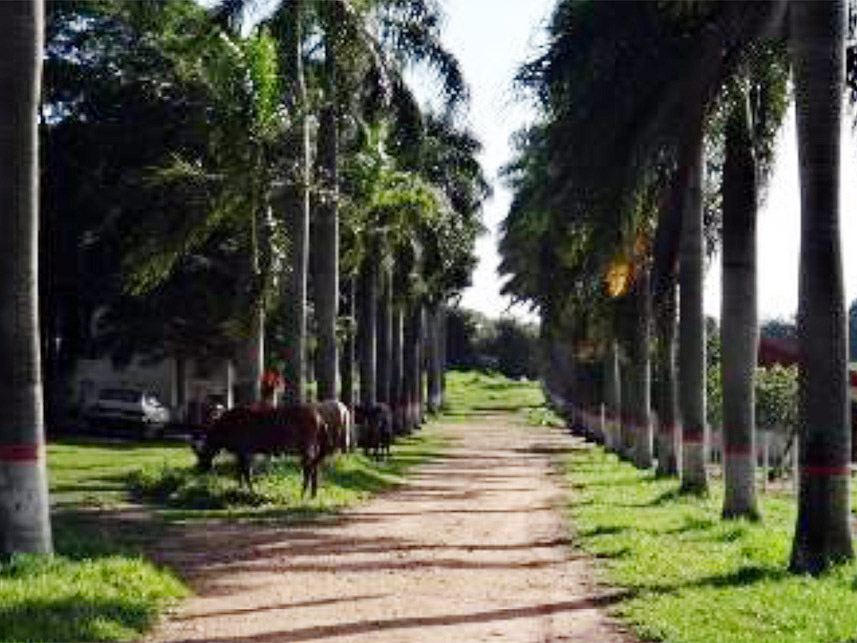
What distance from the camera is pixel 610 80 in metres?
16.7

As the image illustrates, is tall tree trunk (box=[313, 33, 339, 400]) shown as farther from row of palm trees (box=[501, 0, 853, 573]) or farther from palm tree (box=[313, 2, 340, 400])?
row of palm trees (box=[501, 0, 853, 573])

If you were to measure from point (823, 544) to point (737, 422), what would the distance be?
6465 millimetres

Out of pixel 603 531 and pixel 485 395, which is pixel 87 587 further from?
pixel 485 395

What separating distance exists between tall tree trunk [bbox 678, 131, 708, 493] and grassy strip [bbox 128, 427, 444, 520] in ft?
18.5

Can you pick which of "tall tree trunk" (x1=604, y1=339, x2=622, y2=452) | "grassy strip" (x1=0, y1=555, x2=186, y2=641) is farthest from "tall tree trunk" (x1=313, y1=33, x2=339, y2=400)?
"grassy strip" (x1=0, y1=555, x2=186, y2=641)

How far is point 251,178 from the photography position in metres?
25.4

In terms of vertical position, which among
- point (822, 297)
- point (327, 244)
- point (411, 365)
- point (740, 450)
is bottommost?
point (740, 450)

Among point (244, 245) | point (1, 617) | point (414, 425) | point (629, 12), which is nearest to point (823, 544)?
point (629, 12)

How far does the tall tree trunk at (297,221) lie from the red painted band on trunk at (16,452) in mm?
13106

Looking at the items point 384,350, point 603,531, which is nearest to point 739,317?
point 603,531

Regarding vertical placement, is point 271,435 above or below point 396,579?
above

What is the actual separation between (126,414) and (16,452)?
110 feet

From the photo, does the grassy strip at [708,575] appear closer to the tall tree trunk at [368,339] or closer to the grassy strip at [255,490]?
the grassy strip at [255,490]

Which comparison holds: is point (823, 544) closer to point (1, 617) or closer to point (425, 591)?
point (425, 591)
